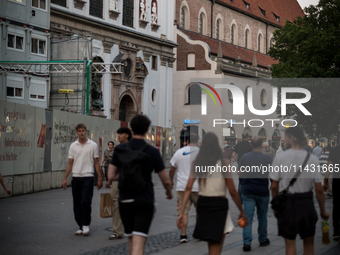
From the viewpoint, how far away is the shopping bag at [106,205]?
10.4m

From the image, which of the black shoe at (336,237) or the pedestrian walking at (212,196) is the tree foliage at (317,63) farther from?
the pedestrian walking at (212,196)

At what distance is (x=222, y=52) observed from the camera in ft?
206

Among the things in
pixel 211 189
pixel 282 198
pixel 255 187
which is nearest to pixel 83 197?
pixel 255 187

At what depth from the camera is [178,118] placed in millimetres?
57406

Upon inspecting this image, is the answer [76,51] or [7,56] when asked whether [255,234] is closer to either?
[7,56]

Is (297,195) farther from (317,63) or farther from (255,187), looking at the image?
(317,63)

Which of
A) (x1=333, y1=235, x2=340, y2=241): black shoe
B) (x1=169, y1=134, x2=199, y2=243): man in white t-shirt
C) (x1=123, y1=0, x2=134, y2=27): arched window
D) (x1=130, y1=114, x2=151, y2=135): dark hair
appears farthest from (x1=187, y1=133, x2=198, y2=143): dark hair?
(x1=123, y1=0, x2=134, y2=27): arched window

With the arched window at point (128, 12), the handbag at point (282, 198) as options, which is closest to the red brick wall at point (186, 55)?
the arched window at point (128, 12)

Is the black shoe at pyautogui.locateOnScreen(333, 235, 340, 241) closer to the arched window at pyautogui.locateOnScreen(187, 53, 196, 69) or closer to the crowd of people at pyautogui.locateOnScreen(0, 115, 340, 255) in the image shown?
the crowd of people at pyautogui.locateOnScreen(0, 115, 340, 255)

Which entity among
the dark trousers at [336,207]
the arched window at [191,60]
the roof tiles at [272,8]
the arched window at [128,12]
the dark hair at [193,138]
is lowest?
the dark trousers at [336,207]

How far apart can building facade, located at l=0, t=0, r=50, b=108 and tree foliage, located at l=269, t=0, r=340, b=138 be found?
1307cm

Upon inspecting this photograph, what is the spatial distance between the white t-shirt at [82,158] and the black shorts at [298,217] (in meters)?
4.66

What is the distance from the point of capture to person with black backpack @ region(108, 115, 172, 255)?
6.57 m

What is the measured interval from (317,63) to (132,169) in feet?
89.5
